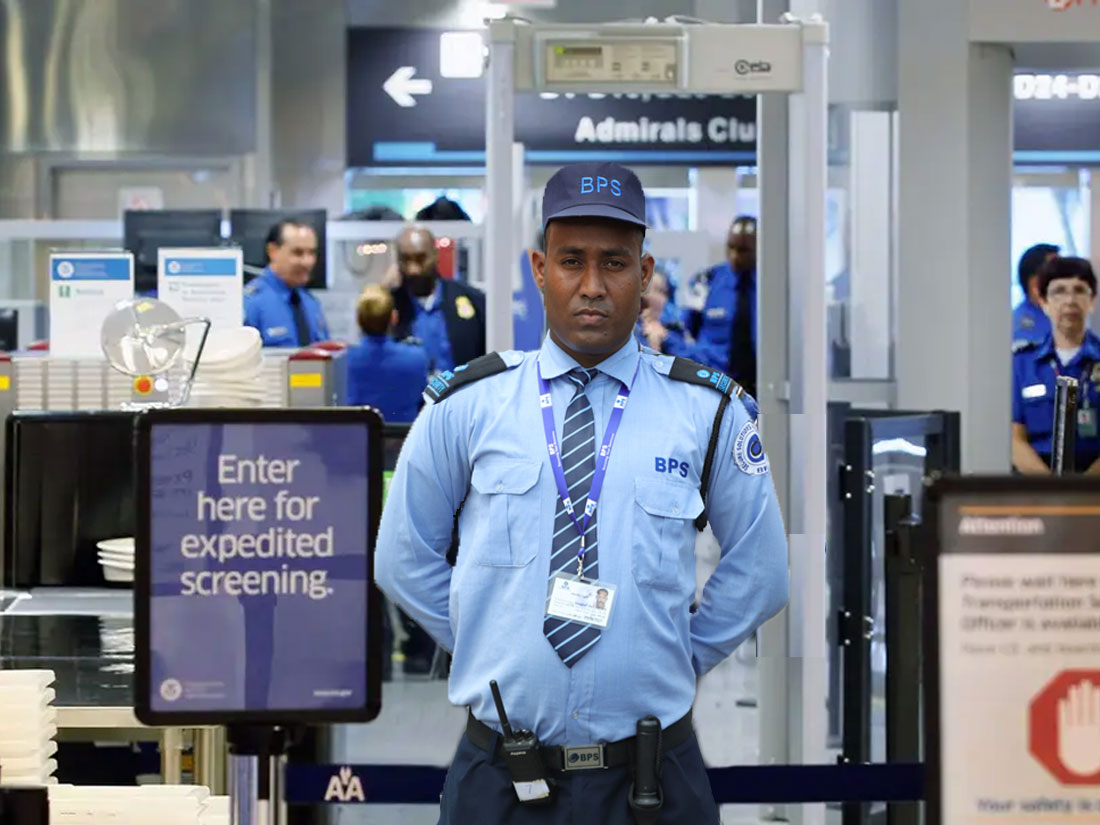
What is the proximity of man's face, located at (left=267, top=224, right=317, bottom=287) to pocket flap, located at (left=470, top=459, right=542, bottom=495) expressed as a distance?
5701 millimetres

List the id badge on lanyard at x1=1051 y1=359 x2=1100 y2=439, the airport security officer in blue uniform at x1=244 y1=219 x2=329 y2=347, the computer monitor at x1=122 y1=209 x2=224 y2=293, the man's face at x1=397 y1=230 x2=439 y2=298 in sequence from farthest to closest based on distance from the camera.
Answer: the man's face at x1=397 y1=230 x2=439 y2=298
the airport security officer in blue uniform at x1=244 y1=219 x2=329 y2=347
the computer monitor at x1=122 y1=209 x2=224 y2=293
the id badge on lanyard at x1=1051 y1=359 x2=1100 y2=439

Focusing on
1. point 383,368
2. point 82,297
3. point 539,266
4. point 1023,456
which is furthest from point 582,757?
point 383,368

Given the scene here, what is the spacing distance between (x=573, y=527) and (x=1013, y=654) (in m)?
1.15

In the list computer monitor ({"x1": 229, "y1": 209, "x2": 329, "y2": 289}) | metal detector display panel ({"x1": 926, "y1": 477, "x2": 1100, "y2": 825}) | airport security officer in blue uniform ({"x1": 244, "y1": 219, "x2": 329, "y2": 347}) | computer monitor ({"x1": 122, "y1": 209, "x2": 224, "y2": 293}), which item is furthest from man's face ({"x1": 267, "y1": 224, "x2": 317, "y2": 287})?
metal detector display panel ({"x1": 926, "y1": 477, "x2": 1100, "y2": 825})

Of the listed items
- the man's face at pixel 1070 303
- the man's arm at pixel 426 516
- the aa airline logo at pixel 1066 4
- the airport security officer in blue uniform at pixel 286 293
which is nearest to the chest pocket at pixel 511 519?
the man's arm at pixel 426 516

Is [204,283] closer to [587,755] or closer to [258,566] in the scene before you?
[587,755]

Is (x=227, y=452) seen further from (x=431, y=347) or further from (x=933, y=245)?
(x=431, y=347)

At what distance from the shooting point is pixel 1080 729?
1.21 m

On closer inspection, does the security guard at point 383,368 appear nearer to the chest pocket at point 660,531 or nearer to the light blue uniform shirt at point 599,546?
the light blue uniform shirt at point 599,546

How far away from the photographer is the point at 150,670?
4.56ft

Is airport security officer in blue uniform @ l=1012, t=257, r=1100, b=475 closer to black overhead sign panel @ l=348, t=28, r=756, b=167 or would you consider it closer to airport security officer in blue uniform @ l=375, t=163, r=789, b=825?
airport security officer in blue uniform @ l=375, t=163, r=789, b=825

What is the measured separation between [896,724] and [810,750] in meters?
0.66

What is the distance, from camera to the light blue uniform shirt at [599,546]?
226cm

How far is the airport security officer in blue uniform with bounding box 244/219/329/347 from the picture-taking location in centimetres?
782
